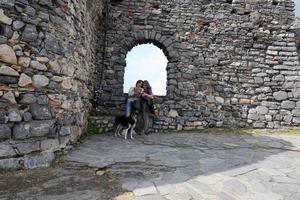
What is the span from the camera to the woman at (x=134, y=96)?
6.71 m

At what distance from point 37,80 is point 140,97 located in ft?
10.6

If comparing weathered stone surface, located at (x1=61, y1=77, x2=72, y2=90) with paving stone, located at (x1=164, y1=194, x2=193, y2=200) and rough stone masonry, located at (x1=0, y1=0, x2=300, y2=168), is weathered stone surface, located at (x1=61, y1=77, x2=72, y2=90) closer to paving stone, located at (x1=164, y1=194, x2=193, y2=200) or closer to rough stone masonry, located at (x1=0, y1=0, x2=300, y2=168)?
rough stone masonry, located at (x1=0, y1=0, x2=300, y2=168)

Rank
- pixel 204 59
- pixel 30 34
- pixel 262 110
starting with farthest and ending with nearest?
pixel 204 59, pixel 262 110, pixel 30 34

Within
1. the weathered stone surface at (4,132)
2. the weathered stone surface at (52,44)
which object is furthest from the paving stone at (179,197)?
the weathered stone surface at (52,44)

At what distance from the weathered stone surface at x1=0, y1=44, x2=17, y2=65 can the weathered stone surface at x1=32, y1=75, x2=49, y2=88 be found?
1.20 ft

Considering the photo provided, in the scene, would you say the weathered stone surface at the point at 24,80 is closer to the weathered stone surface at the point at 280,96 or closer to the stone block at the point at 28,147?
the stone block at the point at 28,147

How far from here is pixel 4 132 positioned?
3453 mm

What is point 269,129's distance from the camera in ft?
25.5

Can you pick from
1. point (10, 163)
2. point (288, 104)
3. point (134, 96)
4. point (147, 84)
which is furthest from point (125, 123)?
point (288, 104)

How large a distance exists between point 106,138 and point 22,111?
8.71 feet

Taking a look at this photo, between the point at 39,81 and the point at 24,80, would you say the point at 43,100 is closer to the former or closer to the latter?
the point at 39,81

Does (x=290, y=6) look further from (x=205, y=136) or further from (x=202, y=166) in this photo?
(x=202, y=166)

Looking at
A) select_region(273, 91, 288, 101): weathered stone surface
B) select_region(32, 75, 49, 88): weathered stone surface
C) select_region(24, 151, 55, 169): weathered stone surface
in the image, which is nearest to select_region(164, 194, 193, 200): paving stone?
select_region(24, 151, 55, 169): weathered stone surface

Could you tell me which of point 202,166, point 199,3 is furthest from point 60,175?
point 199,3
